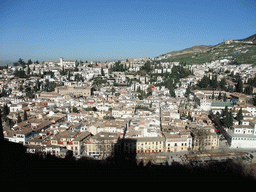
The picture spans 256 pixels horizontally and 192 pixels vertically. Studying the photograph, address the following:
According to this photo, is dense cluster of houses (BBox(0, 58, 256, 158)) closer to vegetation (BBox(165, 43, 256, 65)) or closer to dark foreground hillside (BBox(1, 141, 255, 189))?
dark foreground hillside (BBox(1, 141, 255, 189))

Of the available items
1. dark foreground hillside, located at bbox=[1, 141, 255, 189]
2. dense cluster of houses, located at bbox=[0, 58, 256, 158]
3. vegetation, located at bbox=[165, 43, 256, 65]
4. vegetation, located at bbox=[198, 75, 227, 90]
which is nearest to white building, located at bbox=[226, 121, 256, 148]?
dense cluster of houses, located at bbox=[0, 58, 256, 158]

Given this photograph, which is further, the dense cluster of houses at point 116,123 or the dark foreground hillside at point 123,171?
the dense cluster of houses at point 116,123

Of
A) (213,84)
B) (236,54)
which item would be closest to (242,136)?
(213,84)

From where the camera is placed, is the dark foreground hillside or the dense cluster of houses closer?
the dark foreground hillside

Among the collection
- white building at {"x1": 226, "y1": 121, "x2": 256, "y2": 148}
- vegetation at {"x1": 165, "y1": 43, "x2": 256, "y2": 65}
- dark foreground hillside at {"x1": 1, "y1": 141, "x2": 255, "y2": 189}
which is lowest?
dark foreground hillside at {"x1": 1, "y1": 141, "x2": 255, "y2": 189}

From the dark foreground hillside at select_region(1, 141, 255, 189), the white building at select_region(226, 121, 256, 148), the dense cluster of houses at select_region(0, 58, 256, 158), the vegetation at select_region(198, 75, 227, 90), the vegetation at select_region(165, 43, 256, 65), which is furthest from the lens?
the vegetation at select_region(165, 43, 256, 65)

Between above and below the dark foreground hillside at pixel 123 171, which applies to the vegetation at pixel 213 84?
above

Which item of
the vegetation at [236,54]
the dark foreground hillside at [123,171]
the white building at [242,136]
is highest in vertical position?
the vegetation at [236,54]

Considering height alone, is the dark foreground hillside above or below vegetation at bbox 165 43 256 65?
below

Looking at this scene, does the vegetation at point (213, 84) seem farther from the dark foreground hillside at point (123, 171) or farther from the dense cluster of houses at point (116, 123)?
the dark foreground hillside at point (123, 171)

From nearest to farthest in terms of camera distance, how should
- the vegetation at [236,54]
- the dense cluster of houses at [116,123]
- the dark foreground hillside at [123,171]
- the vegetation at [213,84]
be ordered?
1. the dark foreground hillside at [123,171]
2. the dense cluster of houses at [116,123]
3. the vegetation at [213,84]
4. the vegetation at [236,54]

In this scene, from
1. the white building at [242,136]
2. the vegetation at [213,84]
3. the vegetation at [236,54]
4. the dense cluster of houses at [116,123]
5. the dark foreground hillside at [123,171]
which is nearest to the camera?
the dark foreground hillside at [123,171]

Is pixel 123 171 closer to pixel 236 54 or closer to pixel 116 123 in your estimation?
pixel 116 123

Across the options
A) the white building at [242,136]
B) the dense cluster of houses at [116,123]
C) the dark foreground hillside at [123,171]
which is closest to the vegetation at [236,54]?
the dense cluster of houses at [116,123]
